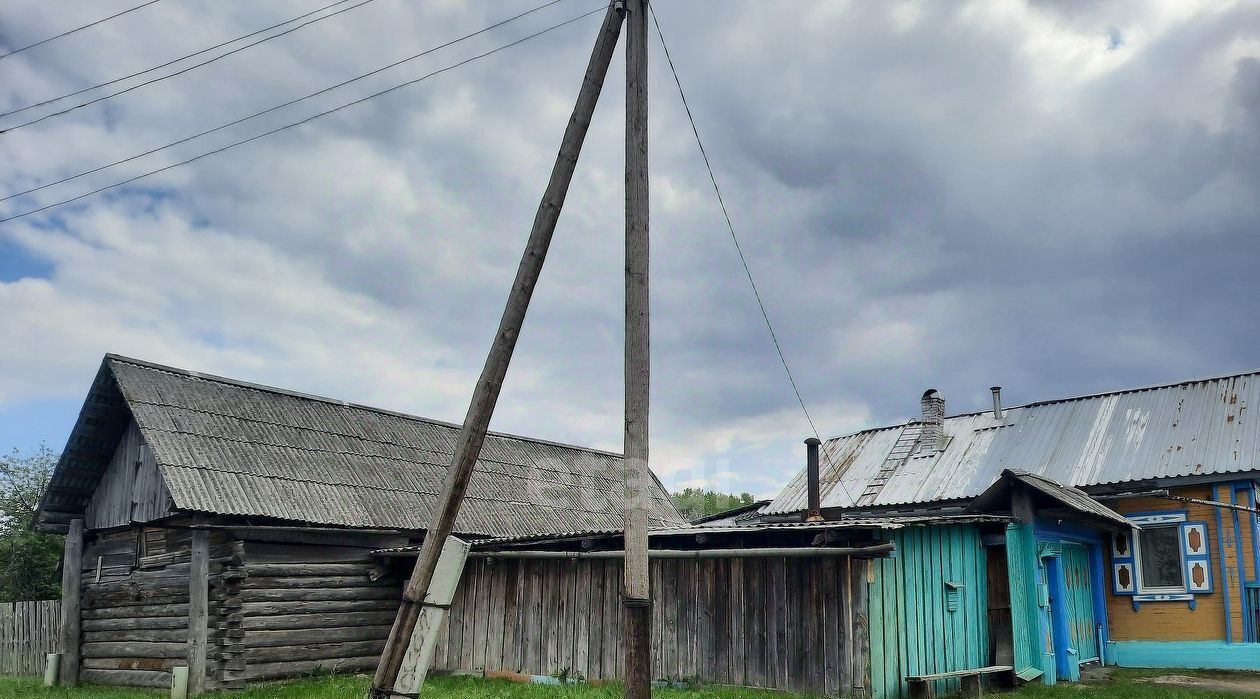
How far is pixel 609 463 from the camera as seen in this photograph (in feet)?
97.1

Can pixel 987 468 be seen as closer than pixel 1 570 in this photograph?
Yes

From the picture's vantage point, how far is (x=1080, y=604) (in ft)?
57.8

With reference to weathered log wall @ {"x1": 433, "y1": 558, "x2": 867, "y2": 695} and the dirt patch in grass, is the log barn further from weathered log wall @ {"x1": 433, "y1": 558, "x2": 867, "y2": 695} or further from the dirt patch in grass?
the dirt patch in grass

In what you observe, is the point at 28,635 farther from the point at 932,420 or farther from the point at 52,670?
the point at 932,420

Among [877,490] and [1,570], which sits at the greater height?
[877,490]

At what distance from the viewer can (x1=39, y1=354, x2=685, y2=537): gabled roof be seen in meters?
17.7

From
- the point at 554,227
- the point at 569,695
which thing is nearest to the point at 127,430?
the point at 569,695

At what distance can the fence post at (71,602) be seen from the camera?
19516 millimetres

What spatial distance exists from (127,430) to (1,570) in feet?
73.3

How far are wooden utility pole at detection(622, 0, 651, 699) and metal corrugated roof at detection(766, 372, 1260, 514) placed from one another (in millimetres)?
15266

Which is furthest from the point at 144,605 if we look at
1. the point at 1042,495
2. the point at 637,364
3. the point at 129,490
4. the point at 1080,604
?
the point at 1080,604

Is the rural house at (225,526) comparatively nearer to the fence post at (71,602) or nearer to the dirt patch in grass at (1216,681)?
the fence post at (71,602)

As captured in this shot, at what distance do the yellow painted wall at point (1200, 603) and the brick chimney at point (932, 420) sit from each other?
6.25 m

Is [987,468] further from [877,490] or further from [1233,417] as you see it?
[1233,417]
